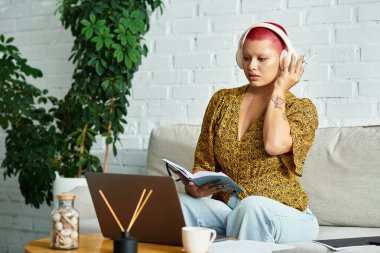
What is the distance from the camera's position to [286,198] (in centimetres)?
244

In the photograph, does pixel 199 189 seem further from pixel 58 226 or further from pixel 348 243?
pixel 58 226

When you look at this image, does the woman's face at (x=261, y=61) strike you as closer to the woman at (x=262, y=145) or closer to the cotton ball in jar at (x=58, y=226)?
the woman at (x=262, y=145)

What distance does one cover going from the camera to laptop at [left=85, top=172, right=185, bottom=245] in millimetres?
1865

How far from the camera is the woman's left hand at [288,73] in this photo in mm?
2496

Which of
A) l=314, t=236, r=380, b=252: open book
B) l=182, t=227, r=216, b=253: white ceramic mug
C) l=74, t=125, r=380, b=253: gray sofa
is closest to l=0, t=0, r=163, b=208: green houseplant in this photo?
l=74, t=125, r=380, b=253: gray sofa

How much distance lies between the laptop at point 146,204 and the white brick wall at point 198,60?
150 cm

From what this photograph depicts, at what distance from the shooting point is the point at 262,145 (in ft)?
8.27

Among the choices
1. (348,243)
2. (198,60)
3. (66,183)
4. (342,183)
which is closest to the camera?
(348,243)

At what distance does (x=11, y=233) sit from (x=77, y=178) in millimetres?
1089

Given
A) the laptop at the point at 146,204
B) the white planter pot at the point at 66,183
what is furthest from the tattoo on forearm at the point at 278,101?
the white planter pot at the point at 66,183

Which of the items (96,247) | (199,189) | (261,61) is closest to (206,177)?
(199,189)

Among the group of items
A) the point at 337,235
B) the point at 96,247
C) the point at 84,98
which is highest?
the point at 84,98

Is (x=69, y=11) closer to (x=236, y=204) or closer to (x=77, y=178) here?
(x=77, y=178)

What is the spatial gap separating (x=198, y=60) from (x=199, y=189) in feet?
4.35
